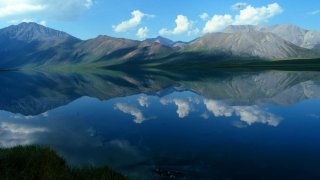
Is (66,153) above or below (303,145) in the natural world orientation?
below

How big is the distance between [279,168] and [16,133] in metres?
27.6

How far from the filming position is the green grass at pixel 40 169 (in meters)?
16.8

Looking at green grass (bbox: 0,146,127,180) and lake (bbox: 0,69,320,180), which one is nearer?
green grass (bbox: 0,146,127,180)

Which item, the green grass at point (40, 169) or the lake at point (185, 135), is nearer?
the green grass at point (40, 169)

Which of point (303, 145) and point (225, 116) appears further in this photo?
point (225, 116)

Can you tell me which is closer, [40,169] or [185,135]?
[40,169]

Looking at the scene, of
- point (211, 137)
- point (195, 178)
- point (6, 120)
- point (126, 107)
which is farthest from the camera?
point (126, 107)

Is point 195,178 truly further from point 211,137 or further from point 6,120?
point 6,120

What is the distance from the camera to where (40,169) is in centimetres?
1764

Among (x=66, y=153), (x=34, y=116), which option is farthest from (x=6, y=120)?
(x=66, y=153)

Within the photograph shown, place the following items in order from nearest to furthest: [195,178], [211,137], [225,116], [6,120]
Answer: [195,178], [211,137], [225,116], [6,120]

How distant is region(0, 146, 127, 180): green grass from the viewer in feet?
55.1

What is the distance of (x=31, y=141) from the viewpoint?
3466 centimetres

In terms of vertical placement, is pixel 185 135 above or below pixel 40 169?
above
